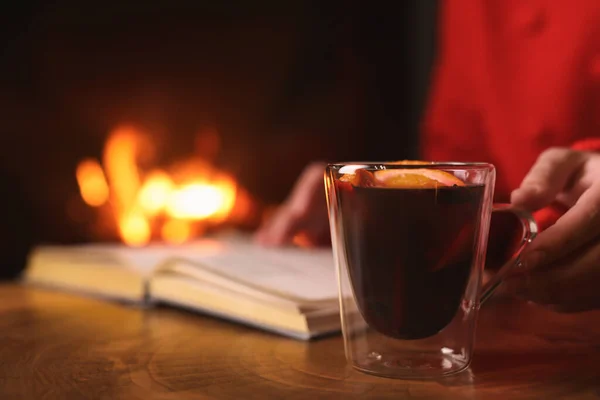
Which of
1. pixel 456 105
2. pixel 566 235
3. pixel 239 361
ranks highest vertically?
pixel 456 105

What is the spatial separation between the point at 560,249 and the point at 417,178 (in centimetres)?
16

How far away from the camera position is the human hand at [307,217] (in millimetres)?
1124

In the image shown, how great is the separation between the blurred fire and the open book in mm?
406

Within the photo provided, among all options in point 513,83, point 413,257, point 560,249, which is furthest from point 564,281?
point 513,83

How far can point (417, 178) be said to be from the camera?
20.1 inches

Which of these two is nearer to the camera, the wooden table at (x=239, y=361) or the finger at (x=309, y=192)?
the wooden table at (x=239, y=361)

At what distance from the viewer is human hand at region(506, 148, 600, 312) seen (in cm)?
57

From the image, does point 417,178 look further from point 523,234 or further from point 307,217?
point 307,217

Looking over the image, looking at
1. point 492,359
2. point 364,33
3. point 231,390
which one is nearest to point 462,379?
point 492,359

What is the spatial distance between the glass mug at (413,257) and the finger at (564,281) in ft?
0.14

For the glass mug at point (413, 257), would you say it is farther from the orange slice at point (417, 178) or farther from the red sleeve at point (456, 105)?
the red sleeve at point (456, 105)

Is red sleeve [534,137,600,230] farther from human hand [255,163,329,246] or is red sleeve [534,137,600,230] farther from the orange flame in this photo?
the orange flame

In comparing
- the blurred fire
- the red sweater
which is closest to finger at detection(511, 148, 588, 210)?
the red sweater

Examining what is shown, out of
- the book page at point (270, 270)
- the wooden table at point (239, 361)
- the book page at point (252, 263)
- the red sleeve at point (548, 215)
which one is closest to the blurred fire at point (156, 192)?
the book page at point (252, 263)
